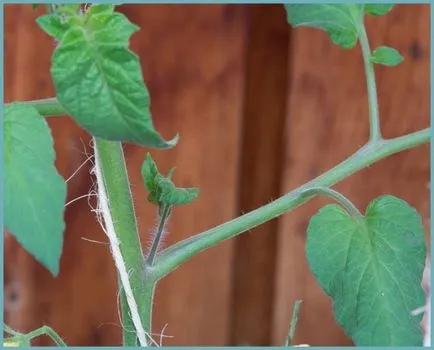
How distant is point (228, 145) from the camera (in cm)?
101

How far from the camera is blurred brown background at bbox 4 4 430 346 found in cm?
98

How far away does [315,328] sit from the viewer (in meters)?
1.06

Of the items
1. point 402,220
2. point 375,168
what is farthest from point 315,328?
point 402,220

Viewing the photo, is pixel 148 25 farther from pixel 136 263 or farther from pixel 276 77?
pixel 136 263

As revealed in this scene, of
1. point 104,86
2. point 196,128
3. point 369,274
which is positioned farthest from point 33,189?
point 196,128

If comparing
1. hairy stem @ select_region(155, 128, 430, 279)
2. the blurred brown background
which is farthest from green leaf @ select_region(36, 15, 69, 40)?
the blurred brown background

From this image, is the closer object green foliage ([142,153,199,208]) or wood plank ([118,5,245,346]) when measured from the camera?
green foliage ([142,153,199,208])

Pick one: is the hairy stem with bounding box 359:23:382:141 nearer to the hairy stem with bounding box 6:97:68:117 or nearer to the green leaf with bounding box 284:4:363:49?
the green leaf with bounding box 284:4:363:49

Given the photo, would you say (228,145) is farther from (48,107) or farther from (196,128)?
(48,107)

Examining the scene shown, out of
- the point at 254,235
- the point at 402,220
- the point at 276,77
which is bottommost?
the point at 254,235

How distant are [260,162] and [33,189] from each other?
0.76 metres

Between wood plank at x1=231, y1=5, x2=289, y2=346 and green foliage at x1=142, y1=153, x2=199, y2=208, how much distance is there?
61 cm

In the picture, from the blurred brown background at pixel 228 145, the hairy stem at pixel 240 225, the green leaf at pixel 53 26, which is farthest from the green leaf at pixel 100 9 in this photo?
the blurred brown background at pixel 228 145

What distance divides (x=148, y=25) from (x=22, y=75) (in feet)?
0.54
